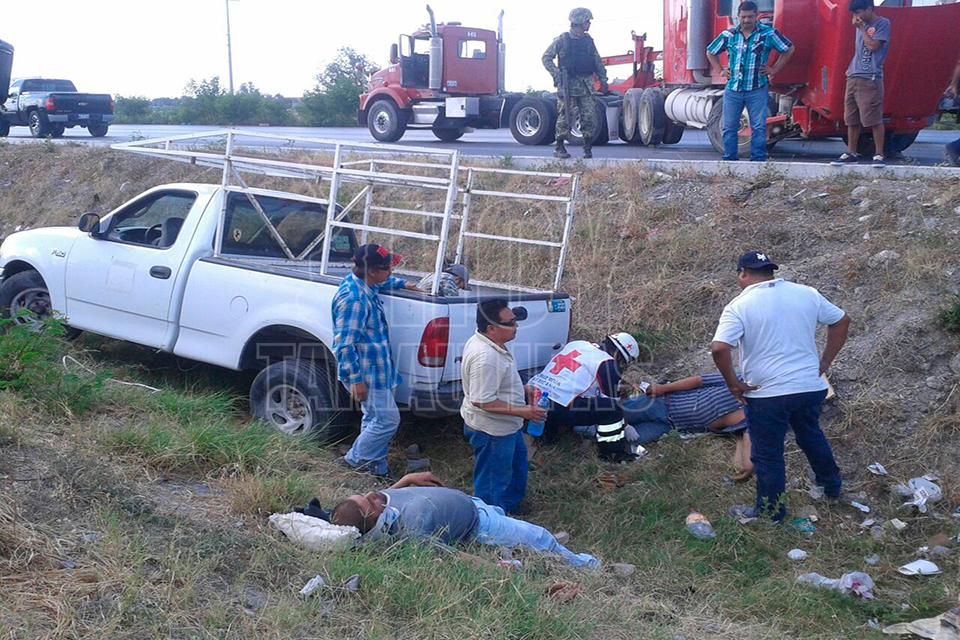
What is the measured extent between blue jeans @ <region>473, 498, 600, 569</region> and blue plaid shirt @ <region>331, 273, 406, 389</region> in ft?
4.15

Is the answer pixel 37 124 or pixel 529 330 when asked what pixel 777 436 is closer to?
pixel 529 330

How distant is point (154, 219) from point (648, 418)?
426 centimetres

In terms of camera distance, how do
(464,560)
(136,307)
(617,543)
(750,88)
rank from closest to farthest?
(464,560), (617,543), (136,307), (750,88)

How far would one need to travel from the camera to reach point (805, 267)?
8.00 meters

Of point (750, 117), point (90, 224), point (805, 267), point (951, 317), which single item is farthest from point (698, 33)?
point (90, 224)

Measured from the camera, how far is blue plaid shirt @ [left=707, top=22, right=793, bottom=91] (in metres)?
10.2

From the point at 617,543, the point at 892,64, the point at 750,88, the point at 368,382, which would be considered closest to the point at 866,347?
the point at 617,543

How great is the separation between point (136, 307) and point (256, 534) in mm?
3560

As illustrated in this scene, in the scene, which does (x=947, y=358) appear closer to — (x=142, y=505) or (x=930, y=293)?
(x=930, y=293)

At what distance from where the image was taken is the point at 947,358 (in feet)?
21.5

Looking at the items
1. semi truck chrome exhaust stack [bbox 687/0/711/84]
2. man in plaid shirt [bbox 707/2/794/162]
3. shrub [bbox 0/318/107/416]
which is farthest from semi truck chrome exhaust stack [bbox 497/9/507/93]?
shrub [bbox 0/318/107/416]

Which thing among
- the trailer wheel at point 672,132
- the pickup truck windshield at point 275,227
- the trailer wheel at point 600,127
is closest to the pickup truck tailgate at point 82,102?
the trailer wheel at point 600,127

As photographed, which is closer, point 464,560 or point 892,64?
point 464,560

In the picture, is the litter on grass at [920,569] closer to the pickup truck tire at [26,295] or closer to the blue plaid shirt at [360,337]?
the blue plaid shirt at [360,337]
